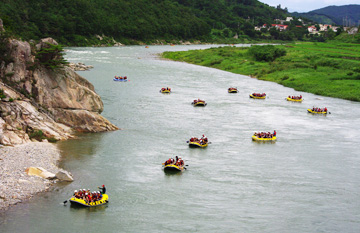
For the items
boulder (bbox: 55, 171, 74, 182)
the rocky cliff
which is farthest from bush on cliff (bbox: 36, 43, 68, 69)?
boulder (bbox: 55, 171, 74, 182)

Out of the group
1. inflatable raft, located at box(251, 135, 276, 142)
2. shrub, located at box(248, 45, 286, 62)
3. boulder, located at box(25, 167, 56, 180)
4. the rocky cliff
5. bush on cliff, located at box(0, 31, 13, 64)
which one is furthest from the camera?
shrub, located at box(248, 45, 286, 62)

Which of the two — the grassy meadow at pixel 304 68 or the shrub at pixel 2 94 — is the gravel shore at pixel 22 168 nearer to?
the shrub at pixel 2 94

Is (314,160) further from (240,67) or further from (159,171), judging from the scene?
(240,67)

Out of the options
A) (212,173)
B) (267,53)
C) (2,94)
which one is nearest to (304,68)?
(267,53)

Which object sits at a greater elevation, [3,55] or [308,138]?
[3,55]

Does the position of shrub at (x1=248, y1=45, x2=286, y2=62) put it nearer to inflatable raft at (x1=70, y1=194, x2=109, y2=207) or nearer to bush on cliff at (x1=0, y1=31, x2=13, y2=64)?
bush on cliff at (x1=0, y1=31, x2=13, y2=64)

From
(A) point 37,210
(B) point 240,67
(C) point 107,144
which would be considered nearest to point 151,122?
(C) point 107,144
